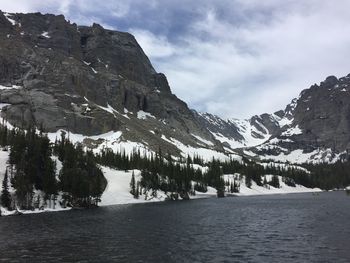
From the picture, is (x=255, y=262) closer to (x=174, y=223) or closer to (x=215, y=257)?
(x=215, y=257)

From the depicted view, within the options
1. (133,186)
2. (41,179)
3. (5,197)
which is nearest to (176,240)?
(5,197)

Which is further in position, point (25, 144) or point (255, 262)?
point (25, 144)

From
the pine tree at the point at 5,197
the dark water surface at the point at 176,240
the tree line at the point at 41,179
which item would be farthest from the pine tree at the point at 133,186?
the dark water surface at the point at 176,240

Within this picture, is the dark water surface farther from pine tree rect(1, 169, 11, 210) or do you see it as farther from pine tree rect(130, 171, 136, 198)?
pine tree rect(130, 171, 136, 198)

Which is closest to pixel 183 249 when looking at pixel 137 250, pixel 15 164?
pixel 137 250

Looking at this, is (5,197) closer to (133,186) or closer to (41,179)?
(41,179)

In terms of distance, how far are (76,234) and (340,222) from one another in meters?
54.0

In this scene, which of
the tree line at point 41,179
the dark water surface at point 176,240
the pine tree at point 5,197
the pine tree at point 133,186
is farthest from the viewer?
the pine tree at point 133,186

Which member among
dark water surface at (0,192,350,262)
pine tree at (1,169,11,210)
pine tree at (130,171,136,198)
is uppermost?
pine tree at (130,171,136,198)

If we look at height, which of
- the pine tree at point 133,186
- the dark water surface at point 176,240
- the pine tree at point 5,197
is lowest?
the dark water surface at point 176,240

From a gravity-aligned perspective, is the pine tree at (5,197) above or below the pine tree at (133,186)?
below

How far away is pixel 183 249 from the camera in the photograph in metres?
60.6

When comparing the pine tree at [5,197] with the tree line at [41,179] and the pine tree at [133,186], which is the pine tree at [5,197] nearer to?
the tree line at [41,179]

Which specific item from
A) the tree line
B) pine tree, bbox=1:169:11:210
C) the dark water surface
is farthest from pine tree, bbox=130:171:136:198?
the dark water surface
